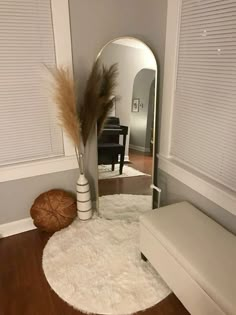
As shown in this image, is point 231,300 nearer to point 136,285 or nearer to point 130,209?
point 136,285

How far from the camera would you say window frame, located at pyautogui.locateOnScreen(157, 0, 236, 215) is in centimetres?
183

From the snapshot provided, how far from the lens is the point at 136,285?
70.5 inches

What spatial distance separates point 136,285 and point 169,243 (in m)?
0.44

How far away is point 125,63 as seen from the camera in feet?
7.45

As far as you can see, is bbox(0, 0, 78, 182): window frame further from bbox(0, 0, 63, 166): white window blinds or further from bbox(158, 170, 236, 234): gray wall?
bbox(158, 170, 236, 234): gray wall

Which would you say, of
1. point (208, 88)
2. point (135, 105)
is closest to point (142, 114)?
point (135, 105)

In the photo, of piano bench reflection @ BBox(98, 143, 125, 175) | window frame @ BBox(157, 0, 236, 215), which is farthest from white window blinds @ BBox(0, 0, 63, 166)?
window frame @ BBox(157, 0, 236, 215)

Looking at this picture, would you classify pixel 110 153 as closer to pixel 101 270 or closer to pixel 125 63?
pixel 125 63

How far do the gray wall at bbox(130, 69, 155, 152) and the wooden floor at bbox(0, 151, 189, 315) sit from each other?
203 millimetres

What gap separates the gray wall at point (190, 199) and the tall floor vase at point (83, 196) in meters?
0.76

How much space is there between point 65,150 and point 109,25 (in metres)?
1.18

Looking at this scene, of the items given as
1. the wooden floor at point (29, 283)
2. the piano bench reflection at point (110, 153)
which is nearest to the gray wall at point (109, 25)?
the piano bench reflection at point (110, 153)

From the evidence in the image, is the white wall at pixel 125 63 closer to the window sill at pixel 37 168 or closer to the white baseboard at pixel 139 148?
the white baseboard at pixel 139 148

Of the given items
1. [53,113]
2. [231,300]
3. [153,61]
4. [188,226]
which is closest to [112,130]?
[53,113]
